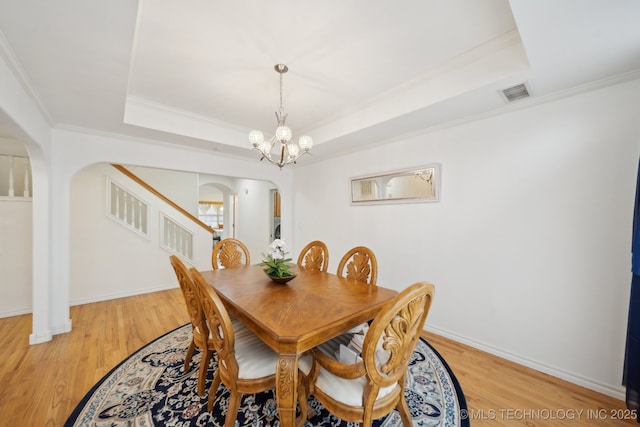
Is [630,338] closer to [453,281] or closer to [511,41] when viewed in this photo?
[453,281]

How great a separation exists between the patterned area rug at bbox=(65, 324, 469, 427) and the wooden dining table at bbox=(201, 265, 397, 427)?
60 cm

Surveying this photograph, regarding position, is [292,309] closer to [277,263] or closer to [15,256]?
[277,263]

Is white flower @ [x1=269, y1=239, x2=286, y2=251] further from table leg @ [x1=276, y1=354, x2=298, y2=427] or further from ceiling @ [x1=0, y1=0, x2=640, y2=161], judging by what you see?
ceiling @ [x1=0, y1=0, x2=640, y2=161]

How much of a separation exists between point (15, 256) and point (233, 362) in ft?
12.7

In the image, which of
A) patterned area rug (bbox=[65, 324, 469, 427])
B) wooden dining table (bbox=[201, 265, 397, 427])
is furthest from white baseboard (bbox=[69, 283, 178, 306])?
wooden dining table (bbox=[201, 265, 397, 427])

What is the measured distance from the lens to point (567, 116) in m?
1.88

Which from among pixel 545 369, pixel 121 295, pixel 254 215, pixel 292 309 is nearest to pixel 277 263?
pixel 292 309

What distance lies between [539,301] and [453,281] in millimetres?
669

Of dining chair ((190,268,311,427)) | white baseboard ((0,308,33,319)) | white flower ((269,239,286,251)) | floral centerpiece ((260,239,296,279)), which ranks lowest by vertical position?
white baseboard ((0,308,33,319))

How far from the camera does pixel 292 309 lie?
4.69 ft

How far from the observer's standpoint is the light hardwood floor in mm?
1518

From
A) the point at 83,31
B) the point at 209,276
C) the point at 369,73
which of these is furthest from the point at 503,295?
the point at 83,31

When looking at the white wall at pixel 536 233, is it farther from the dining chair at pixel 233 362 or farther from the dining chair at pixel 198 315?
the dining chair at pixel 198 315

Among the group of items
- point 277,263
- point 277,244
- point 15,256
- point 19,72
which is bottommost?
point 15,256
